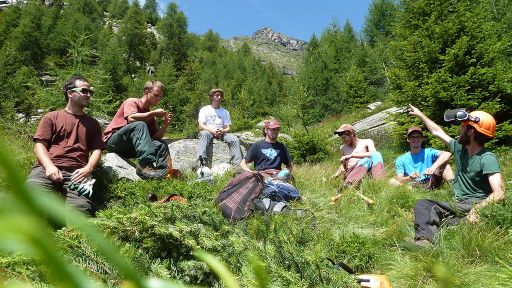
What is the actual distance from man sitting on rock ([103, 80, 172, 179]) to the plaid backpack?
5.00 ft

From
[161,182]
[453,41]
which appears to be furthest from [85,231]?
[453,41]

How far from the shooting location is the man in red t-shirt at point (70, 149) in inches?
181

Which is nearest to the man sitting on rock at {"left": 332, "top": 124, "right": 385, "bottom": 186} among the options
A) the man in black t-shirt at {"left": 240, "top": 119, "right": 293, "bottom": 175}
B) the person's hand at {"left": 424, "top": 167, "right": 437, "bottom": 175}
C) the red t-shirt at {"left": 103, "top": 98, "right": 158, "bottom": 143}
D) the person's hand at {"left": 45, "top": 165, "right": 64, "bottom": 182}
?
the person's hand at {"left": 424, "top": 167, "right": 437, "bottom": 175}

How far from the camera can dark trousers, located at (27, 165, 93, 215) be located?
4457 millimetres

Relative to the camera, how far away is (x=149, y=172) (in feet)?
20.8

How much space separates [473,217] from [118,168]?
4.70 meters

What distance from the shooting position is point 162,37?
2589 inches

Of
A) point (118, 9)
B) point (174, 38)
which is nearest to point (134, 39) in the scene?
point (174, 38)

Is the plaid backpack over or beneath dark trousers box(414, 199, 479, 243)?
over

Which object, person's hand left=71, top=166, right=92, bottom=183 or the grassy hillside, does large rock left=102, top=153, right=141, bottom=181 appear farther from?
person's hand left=71, top=166, right=92, bottom=183

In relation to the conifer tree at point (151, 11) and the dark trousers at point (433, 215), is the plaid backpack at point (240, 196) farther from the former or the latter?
the conifer tree at point (151, 11)

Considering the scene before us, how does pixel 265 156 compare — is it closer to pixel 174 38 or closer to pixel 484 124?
pixel 484 124

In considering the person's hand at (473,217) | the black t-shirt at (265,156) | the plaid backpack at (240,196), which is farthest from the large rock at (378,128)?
the person's hand at (473,217)

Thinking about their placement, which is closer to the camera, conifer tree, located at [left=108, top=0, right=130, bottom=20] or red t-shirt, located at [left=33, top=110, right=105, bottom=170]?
red t-shirt, located at [left=33, top=110, right=105, bottom=170]
